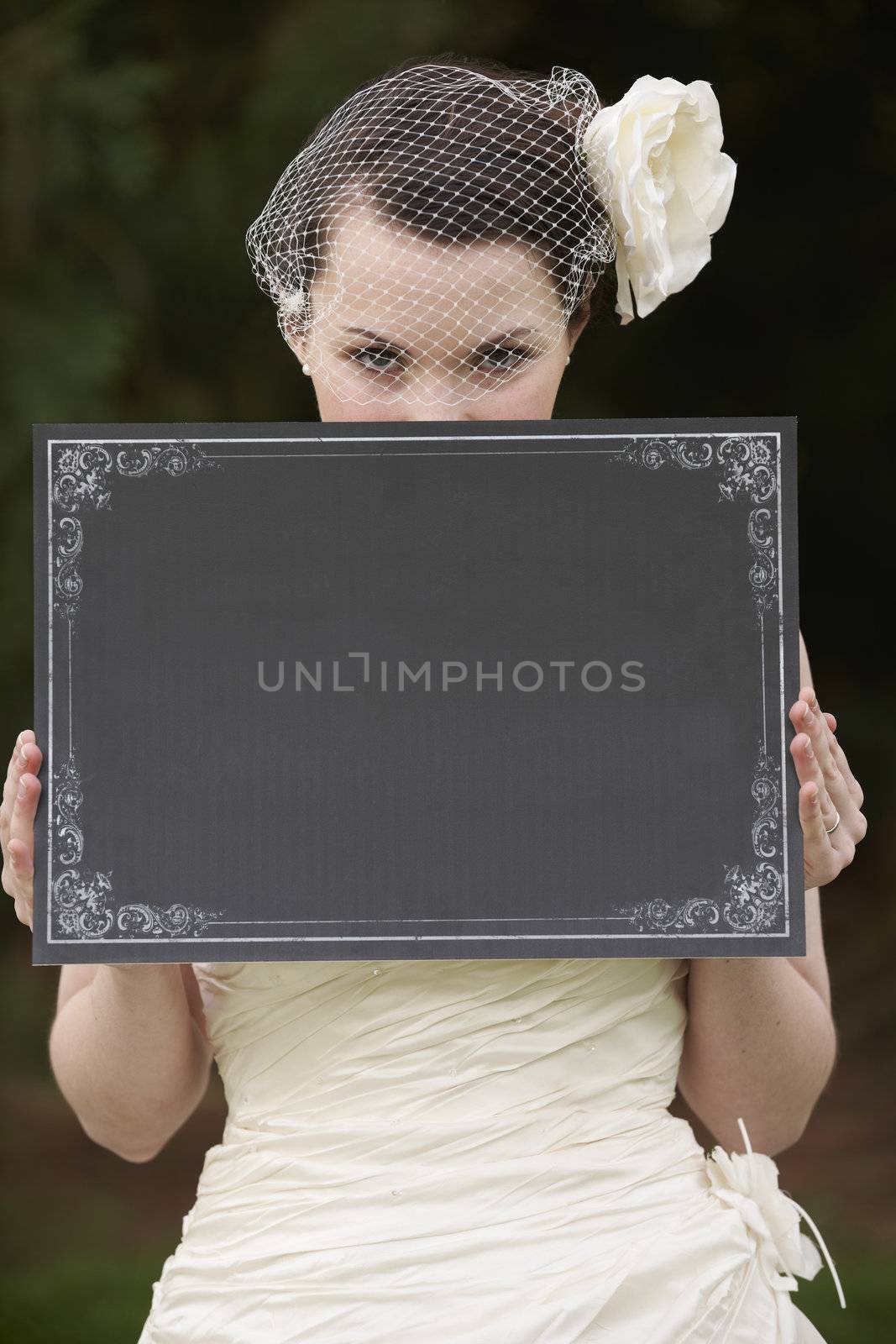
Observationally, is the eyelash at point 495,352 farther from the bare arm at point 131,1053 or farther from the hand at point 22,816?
the bare arm at point 131,1053

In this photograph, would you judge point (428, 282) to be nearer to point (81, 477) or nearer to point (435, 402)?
point (435, 402)

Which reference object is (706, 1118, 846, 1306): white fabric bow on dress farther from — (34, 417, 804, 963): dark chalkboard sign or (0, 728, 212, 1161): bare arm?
(0, 728, 212, 1161): bare arm

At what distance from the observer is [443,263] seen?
48.8 inches

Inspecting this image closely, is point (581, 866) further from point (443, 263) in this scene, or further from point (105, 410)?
point (105, 410)

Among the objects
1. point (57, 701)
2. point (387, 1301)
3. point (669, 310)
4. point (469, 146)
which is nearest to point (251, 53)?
point (669, 310)

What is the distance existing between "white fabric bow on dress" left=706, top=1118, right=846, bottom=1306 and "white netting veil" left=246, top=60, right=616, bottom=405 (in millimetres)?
654

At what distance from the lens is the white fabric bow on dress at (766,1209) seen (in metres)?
1.23

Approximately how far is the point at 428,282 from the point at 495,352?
3.1 inches

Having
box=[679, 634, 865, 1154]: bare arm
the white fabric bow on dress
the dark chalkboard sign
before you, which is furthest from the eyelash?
the white fabric bow on dress

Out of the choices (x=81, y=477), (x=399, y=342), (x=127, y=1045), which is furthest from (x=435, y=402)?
(x=127, y=1045)

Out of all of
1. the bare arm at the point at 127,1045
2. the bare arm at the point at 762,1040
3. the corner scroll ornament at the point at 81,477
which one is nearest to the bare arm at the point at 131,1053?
the bare arm at the point at 127,1045

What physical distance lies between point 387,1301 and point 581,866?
13.3 inches

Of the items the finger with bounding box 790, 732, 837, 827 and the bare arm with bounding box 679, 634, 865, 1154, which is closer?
the finger with bounding box 790, 732, 837, 827

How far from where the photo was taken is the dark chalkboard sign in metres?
1.17
